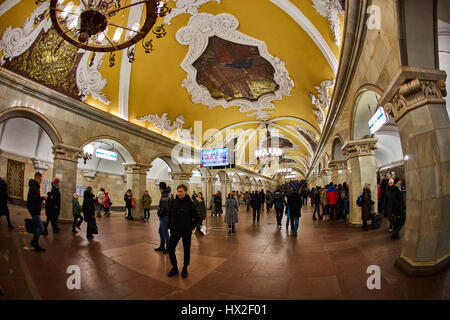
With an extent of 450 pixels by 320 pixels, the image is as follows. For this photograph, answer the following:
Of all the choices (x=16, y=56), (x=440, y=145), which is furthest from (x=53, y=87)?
(x=440, y=145)

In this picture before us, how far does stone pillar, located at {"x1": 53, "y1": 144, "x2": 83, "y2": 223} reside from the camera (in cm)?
652

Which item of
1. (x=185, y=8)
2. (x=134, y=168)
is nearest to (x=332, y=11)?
(x=185, y=8)

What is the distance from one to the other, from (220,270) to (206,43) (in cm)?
777

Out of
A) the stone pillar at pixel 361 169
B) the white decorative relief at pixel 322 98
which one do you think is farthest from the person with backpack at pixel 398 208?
the white decorative relief at pixel 322 98

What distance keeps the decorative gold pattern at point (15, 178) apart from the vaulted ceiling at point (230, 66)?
480 cm

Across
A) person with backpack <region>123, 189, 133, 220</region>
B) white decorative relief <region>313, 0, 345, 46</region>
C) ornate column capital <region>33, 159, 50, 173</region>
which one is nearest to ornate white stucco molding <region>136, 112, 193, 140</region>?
person with backpack <region>123, 189, 133, 220</region>

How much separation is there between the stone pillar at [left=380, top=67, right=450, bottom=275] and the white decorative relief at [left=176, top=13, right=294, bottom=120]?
5808 mm

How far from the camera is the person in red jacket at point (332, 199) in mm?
7324

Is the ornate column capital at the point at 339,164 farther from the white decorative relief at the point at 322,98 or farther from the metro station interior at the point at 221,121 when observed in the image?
the white decorative relief at the point at 322,98

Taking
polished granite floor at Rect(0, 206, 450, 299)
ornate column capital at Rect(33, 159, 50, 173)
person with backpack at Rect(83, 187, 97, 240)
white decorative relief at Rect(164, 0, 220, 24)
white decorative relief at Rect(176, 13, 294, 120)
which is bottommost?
polished granite floor at Rect(0, 206, 450, 299)

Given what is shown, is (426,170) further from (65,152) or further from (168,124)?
(168,124)

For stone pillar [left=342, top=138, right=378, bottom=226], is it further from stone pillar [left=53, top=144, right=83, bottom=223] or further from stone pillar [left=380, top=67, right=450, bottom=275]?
stone pillar [left=53, top=144, right=83, bottom=223]

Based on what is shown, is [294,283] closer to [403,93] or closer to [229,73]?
[403,93]

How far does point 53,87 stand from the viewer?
6477 millimetres
